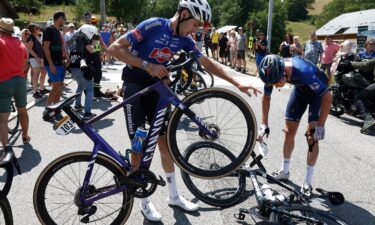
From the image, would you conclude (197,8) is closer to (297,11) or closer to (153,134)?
(153,134)

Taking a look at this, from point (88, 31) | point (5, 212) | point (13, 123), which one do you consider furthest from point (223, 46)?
point (5, 212)

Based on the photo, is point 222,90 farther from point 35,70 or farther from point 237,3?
point 237,3

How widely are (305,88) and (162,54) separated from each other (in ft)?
6.85

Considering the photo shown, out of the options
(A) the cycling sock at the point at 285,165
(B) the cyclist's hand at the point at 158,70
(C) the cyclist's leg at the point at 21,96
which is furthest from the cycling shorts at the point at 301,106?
(C) the cyclist's leg at the point at 21,96

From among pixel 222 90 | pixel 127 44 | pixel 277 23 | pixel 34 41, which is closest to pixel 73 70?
pixel 34 41

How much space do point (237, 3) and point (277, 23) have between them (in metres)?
19.5

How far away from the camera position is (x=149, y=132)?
11.2 feet

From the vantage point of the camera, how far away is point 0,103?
555 cm

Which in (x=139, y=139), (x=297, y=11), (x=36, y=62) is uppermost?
(x=139, y=139)

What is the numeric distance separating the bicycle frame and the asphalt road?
0.72m

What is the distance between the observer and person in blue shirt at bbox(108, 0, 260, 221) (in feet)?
10.7

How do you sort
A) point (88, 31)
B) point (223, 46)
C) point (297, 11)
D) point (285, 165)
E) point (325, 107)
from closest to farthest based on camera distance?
point (325, 107), point (285, 165), point (88, 31), point (223, 46), point (297, 11)

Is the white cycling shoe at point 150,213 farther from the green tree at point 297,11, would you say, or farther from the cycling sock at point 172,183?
the green tree at point 297,11

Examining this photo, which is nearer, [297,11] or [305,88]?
[305,88]
